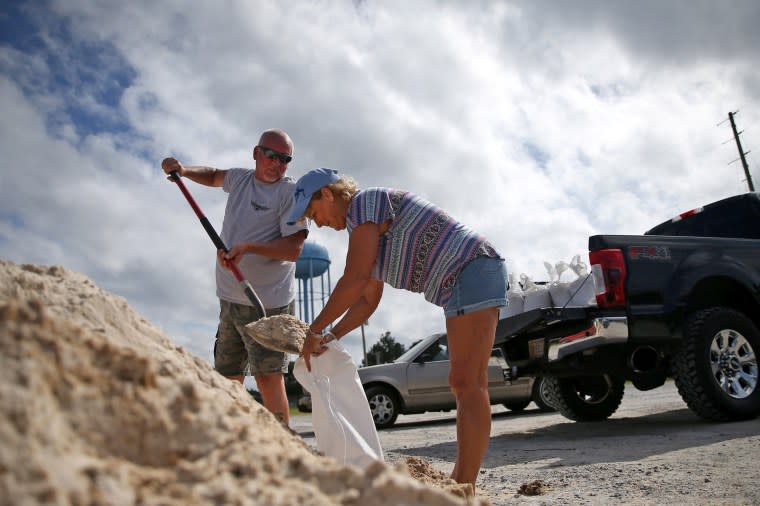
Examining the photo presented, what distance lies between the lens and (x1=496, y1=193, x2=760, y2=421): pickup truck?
4953 millimetres

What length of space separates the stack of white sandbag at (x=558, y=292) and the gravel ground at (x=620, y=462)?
1.16 metres

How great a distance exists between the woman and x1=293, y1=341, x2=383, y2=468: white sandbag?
77mm

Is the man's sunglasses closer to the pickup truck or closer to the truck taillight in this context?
the pickup truck

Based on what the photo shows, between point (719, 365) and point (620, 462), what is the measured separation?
2019mm

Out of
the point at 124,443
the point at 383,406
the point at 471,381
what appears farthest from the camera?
the point at 383,406

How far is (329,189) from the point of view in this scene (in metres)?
2.83

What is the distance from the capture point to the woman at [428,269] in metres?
2.69

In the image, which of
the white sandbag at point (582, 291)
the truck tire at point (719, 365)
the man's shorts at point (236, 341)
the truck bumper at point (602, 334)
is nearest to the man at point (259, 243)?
the man's shorts at point (236, 341)

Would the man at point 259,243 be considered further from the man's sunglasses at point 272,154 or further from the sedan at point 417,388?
the sedan at point 417,388

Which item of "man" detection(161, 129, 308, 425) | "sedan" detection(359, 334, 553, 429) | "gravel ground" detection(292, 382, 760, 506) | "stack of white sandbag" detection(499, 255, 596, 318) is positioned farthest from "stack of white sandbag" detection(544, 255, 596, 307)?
"sedan" detection(359, 334, 553, 429)

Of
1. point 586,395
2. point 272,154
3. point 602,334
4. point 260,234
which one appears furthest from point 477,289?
point 586,395

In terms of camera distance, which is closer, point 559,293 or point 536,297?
point 559,293

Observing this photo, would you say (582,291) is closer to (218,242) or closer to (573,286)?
(573,286)

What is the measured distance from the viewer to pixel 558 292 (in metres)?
5.47
